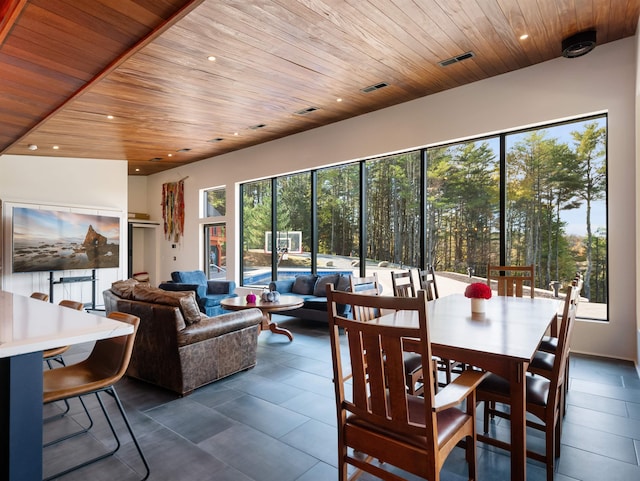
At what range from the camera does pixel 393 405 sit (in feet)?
4.75

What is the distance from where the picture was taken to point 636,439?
236 cm

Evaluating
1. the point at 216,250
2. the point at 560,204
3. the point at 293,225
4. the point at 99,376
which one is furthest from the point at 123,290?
the point at 216,250

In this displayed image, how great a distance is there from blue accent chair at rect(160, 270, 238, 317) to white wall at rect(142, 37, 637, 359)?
9.96 feet

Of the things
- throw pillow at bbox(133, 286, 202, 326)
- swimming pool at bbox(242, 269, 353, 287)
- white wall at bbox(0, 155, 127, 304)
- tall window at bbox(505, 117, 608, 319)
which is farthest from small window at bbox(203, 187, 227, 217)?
tall window at bbox(505, 117, 608, 319)

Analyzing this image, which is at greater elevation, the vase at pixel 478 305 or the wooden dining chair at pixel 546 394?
the vase at pixel 478 305

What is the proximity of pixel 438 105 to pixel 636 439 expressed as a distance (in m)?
4.31

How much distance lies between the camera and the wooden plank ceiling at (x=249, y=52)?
308 cm

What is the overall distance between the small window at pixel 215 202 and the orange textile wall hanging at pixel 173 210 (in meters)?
0.82

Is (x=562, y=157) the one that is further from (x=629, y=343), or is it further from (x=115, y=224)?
(x=115, y=224)

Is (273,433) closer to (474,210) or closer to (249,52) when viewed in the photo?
(249,52)

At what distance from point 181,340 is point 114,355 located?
92 cm

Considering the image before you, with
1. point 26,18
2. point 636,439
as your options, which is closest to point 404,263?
point 636,439

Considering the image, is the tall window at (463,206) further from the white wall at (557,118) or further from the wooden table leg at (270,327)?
the wooden table leg at (270,327)

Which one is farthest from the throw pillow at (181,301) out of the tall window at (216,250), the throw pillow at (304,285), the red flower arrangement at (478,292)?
the tall window at (216,250)
